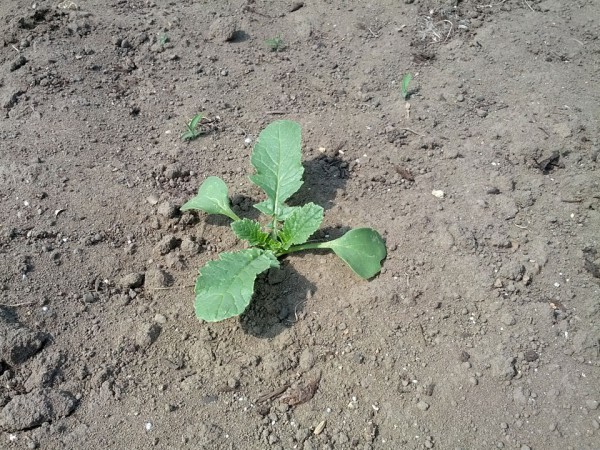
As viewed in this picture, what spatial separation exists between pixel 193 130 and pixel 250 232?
2.72ft

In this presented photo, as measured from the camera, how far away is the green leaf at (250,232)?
2.38 meters

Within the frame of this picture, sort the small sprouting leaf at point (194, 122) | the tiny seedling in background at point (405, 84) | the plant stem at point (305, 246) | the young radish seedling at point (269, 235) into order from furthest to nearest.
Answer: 1. the tiny seedling in background at point (405, 84)
2. the small sprouting leaf at point (194, 122)
3. the plant stem at point (305, 246)
4. the young radish seedling at point (269, 235)

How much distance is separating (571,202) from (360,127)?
111 centimetres

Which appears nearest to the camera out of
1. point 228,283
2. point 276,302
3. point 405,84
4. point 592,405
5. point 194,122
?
point 592,405

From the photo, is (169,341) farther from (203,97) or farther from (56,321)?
(203,97)

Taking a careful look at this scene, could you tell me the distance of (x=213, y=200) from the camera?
255cm

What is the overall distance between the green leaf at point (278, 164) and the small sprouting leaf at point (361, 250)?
321 mm

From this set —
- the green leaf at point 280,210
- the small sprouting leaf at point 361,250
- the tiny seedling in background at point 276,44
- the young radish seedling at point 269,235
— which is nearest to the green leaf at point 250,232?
the young radish seedling at point 269,235

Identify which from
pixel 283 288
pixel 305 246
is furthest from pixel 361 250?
pixel 283 288

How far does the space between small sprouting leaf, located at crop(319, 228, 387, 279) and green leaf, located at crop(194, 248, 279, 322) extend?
285 millimetres

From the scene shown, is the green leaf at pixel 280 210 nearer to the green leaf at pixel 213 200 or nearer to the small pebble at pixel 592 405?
the green leaf at pixel 213 200

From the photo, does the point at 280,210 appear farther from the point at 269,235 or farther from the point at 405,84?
the point at 405,84

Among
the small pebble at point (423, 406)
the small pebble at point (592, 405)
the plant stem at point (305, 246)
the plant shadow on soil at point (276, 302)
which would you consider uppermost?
the plant stem at point (305, 246)

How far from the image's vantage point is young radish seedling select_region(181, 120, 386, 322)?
221cm
